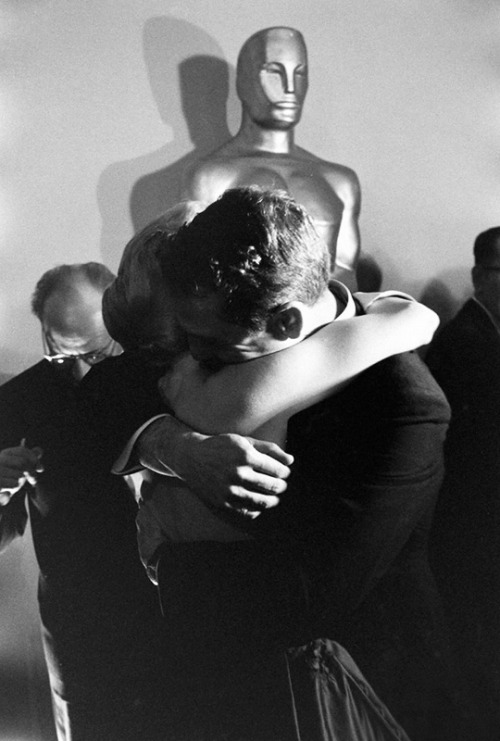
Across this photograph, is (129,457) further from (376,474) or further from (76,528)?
A: (376,474)

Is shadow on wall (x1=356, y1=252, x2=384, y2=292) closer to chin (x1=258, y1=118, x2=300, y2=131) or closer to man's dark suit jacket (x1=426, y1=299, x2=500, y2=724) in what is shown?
man's dark suit jacket (x1=426, y1=299, x2=500, y2=724)

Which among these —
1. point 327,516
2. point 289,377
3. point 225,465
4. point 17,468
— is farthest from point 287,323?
point 17,468

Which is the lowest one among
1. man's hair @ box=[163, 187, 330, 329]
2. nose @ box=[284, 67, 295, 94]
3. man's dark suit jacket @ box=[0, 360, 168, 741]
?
man's dark suit jacket @ box=[0, 360, 168, 741]

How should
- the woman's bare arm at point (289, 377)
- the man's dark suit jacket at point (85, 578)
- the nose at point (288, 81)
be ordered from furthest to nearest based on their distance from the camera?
1. the nose at point (288, 81)
2. the man's dark suit jacket at point (85, 578)
3. the woman's bare arm at point (289, 377)

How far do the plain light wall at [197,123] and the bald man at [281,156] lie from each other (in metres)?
0.03

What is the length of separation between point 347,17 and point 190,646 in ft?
4.64

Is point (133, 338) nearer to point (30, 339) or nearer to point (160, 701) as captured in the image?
point (30, 339)

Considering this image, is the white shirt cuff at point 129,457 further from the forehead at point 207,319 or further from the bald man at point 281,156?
the bald man at point 281,156

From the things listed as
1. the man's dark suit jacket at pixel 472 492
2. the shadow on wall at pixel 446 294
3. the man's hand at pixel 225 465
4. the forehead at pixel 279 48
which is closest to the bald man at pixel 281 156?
the forehead at pixel 279 48

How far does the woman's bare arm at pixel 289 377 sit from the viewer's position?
1723mm

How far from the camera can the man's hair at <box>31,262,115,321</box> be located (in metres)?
1.85

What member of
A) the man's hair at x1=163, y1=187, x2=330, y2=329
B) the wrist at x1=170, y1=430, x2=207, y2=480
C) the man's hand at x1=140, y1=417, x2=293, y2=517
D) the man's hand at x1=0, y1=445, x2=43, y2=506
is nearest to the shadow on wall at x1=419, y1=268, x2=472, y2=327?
the man's hair at x1=163, y1=187, x2=330, y2=329

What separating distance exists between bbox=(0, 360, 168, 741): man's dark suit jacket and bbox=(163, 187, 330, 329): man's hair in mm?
437

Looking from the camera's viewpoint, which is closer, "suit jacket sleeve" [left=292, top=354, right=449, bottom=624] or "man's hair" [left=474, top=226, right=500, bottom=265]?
"suit jacket sleeve" [left=292, top=354, right=449, bottom=624]
